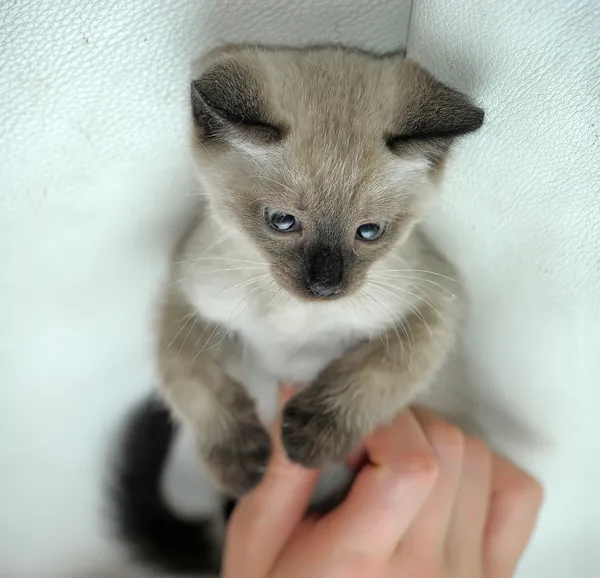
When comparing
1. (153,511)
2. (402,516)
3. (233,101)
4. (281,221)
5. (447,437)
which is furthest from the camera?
(153,511)

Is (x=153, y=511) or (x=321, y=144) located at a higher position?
(x=321, y=144)

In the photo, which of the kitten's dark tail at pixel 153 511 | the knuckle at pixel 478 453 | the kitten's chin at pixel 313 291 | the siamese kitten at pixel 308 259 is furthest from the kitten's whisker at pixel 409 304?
the kitten's dark tail at pixel 153 511

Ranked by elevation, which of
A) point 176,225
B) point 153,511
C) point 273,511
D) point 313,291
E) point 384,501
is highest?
point 313,291

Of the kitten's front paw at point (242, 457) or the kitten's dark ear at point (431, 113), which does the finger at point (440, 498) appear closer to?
the kitten's front paw at point (242, 457)

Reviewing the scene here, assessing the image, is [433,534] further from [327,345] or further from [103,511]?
[103,511]

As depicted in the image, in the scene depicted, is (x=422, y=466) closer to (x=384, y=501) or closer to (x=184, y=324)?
(x=384, y=501)

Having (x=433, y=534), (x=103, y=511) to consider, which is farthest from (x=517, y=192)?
(x=103, y=511)

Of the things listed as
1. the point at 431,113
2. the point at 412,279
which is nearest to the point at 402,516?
the point at 412,279

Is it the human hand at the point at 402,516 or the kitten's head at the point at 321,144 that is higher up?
the kitten's head at the point at 321,144
